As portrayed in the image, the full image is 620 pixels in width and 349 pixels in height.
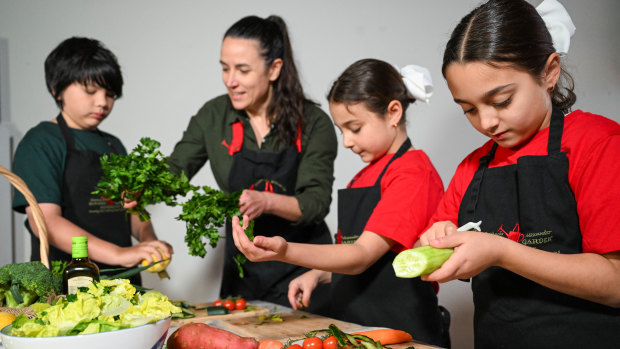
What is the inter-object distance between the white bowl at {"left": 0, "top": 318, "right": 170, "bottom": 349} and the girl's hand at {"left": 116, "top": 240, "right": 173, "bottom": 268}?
1.05 meters

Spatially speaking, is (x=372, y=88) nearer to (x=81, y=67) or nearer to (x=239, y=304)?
(x=239, y=304)

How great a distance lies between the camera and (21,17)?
3.37 meters

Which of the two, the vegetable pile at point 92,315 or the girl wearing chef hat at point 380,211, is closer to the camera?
the vegetable pile at point 92,315

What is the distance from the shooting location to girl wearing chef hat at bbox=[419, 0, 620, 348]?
1.20 metres

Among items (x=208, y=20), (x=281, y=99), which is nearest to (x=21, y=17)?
(x=208, y=20)

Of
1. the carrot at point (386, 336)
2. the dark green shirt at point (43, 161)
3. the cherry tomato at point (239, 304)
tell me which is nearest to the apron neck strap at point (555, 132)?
the carrot at point (386, 336)

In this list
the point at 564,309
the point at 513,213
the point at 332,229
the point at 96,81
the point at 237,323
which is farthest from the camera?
the point at 332,229

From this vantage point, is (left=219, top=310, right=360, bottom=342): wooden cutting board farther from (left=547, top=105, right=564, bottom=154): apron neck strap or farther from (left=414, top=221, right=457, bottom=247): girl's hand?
(left=547, top=105, right=564, bottom=154): apron neck strap

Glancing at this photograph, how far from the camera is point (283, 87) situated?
2.46 metres

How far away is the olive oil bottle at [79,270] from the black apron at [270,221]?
94cm

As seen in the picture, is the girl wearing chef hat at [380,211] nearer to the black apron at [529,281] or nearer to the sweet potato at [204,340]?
the black apron at [529,281]

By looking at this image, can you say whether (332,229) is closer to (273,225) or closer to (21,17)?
(273,225)

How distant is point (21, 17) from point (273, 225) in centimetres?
230

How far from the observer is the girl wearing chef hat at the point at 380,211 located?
1.75m
